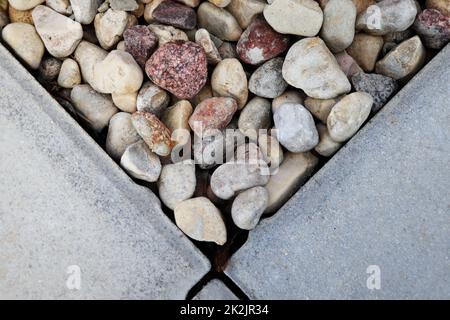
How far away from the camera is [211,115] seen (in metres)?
1.15

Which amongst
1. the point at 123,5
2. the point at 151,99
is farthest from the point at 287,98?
the point at 123,5

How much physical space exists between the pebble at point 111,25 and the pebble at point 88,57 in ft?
0.09

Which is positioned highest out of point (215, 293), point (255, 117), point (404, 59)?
point (404, 59)

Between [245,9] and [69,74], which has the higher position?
[245,9]

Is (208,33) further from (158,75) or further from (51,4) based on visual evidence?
(51,4)

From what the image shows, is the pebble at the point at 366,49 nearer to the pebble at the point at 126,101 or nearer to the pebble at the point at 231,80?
the pebble at the point at 231,80

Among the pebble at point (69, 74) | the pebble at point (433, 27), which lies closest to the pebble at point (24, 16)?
the pebble at point (69, 74)

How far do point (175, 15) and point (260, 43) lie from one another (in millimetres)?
191

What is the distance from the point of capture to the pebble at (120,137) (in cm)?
118

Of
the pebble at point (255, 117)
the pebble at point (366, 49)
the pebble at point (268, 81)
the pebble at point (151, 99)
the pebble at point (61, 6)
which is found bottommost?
the pebble at point (255, 117)

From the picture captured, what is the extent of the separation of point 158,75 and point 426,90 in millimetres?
542

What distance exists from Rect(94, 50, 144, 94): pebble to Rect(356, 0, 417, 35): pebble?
483mm

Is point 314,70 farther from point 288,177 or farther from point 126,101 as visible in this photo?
point 126,101

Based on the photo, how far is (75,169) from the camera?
1.15 meters
